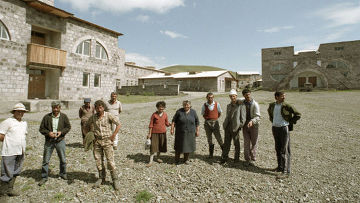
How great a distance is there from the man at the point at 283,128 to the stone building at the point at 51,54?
19088 millimetres

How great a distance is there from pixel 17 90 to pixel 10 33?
4.51 metres

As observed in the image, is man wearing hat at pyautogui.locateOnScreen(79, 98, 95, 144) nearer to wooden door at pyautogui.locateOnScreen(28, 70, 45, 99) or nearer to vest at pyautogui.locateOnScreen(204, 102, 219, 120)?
vest at pyautogui.locateOnScreen(204, 102, 219, 120)

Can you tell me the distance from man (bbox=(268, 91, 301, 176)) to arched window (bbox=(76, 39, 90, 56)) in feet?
67.1

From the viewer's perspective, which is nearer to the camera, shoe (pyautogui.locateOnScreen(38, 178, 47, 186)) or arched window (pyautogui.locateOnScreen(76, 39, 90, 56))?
shoe (pyautogui.locateOnScreen(38, 178, 47, 186))

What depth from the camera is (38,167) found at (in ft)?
18.7

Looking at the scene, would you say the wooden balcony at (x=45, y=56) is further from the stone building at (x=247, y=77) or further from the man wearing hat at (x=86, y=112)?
the stone building at (x=247, y=77)

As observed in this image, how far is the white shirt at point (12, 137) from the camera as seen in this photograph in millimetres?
4039

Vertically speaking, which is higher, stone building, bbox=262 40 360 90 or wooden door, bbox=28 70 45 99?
stone building, bbox=262 40 360 90

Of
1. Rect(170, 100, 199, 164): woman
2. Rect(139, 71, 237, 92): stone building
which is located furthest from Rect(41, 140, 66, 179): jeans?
Rect(139, 71, 237, 92): stone building

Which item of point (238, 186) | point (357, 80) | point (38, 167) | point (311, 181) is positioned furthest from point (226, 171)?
point (357, 80)

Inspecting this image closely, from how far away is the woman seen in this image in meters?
5.86

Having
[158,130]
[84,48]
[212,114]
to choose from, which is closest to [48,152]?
[158,130]

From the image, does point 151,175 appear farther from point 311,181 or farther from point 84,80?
point 84,80

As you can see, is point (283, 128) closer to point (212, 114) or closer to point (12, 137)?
point (212, 114)
